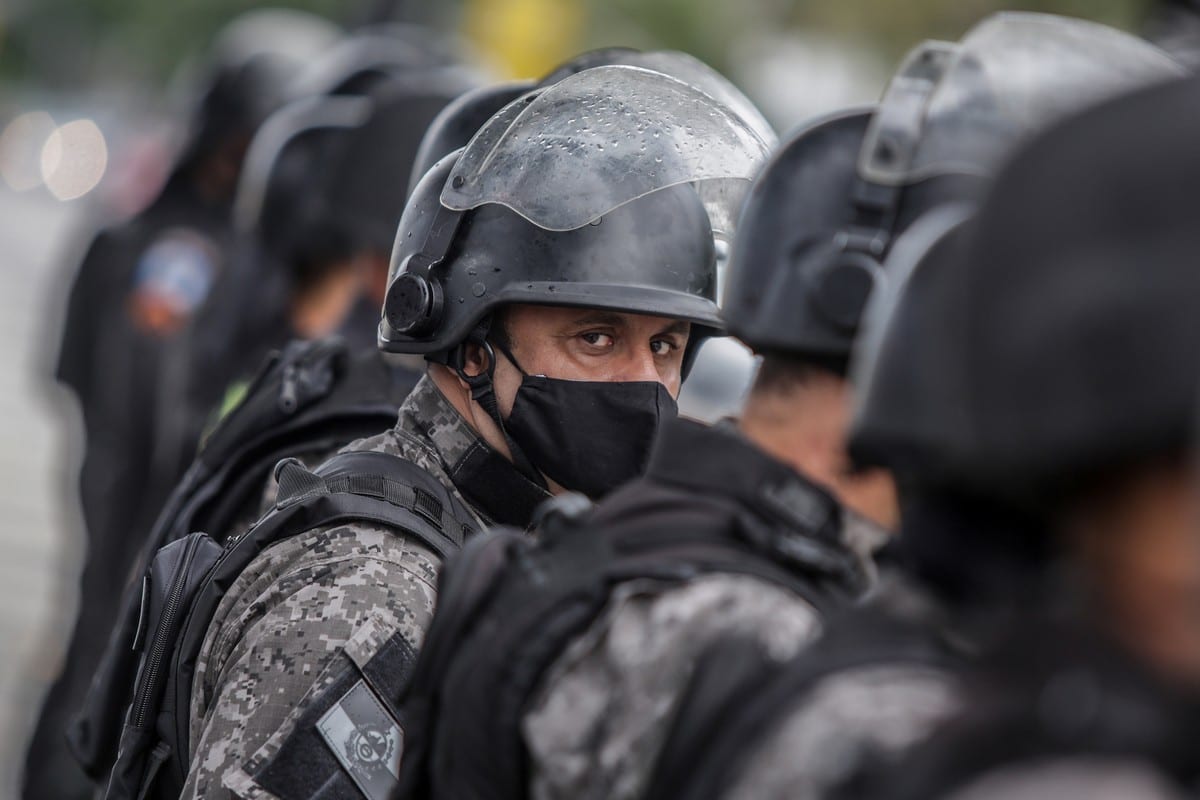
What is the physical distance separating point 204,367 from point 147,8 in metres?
53.6

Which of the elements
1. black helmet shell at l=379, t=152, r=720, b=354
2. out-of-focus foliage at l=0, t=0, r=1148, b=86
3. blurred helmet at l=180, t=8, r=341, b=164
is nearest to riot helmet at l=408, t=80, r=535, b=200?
black helmet shell at l=379, t=152, r=720, b=354

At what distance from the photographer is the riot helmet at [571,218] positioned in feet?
10.0

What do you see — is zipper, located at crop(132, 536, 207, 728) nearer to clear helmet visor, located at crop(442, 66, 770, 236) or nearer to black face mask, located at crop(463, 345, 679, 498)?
black face mask, located at crop(463, 345, 679, 498)

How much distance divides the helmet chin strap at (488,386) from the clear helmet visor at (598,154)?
254 millimetres

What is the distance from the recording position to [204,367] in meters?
6.74

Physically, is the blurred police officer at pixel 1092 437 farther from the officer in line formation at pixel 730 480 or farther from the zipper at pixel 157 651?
the zipper at pixel 157 651

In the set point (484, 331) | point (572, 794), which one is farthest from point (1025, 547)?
point (484, 331)

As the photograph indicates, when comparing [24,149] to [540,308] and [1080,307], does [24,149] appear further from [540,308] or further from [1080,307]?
[1080,307]

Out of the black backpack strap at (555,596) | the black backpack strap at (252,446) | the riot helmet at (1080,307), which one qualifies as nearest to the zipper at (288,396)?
the black backpack strap at (252,446)

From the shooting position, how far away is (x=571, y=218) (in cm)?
304

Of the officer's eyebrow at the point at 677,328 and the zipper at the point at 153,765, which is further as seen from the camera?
the officer's eyebrow at the point at 677,328

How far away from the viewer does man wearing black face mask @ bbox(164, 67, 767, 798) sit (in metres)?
3.00

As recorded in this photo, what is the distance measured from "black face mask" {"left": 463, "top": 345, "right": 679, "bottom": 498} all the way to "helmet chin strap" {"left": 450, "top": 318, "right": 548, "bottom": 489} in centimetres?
2

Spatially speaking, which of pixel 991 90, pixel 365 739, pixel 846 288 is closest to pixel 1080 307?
pixel 846 288
